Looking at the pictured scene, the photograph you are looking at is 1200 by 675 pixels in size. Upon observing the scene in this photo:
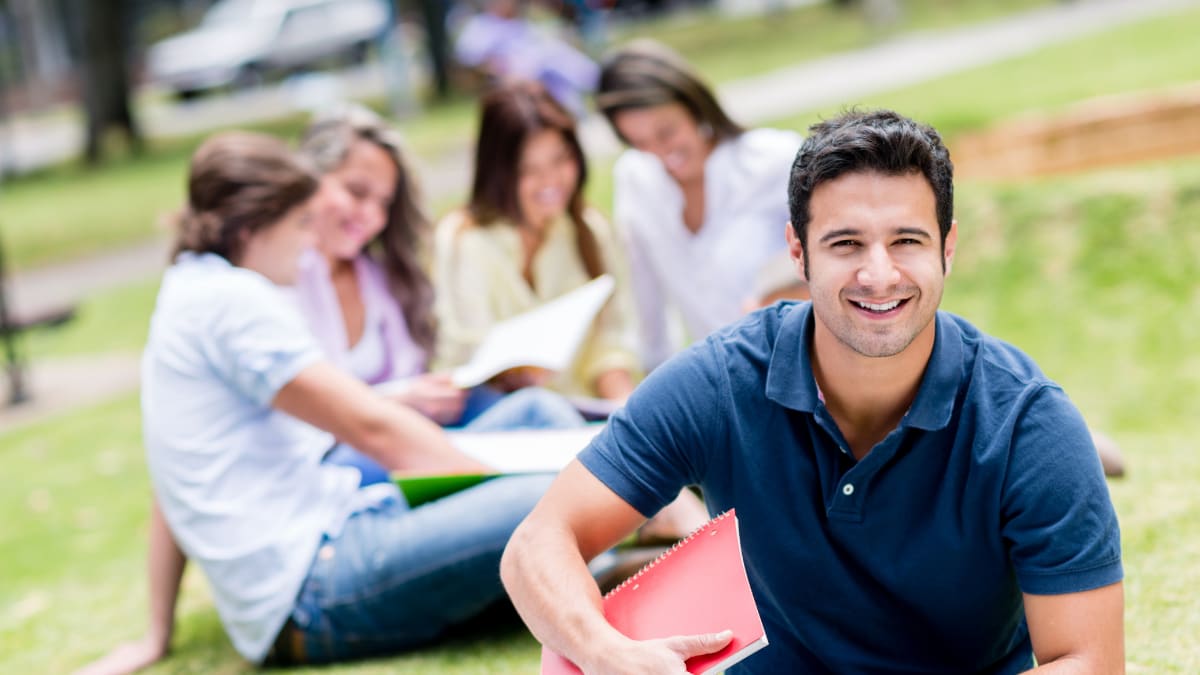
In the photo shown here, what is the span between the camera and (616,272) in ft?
13.1

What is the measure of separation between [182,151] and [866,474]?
1639 cm

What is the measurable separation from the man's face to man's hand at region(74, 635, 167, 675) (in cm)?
202

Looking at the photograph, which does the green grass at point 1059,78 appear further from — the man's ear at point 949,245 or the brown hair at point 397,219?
the man's ear at point 949,245

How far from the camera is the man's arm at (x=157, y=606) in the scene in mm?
3131

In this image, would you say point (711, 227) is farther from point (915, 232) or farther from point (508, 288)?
point (915, 232)

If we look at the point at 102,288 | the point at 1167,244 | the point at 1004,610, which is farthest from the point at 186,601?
the point at 102,288

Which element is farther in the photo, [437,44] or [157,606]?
[437,44]

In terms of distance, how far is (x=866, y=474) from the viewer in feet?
6.15

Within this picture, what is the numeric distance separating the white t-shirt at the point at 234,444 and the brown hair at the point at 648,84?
3.58 ft

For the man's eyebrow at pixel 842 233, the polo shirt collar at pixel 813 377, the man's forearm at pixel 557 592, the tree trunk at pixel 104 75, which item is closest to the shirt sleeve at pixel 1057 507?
the polo shirt collar at pixel 813 377

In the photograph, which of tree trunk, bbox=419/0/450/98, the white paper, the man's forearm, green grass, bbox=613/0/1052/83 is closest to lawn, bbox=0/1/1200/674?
the white paper

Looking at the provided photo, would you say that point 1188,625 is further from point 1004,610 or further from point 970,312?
point 970,312

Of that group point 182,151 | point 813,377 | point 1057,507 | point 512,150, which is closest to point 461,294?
point 512,150

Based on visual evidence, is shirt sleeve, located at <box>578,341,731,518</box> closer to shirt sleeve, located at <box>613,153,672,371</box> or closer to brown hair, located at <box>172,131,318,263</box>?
brown hair, located at <box>172,131,318,263</box>
